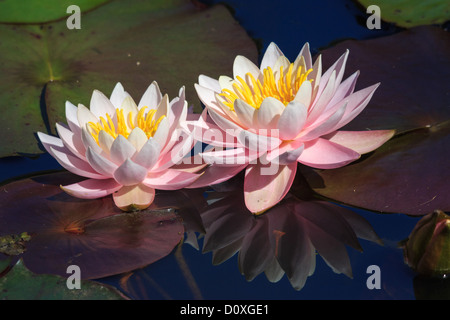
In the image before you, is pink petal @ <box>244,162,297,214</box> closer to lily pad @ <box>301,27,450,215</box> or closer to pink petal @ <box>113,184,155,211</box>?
lily pad @ <box>301,27,450,215</box>

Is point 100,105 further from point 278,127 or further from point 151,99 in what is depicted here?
point 278,127

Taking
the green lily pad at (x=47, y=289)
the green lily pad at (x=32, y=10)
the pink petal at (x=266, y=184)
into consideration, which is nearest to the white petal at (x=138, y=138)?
the pink petal at (x=266, y=184)

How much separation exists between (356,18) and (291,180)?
1675 millimetres

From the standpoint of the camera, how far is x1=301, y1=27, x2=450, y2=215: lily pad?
225 cm

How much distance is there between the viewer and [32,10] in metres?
3.33

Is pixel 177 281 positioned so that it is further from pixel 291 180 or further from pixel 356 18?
pixel 356 18

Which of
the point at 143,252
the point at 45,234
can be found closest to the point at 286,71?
the point at 143,252

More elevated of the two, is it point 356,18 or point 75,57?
point 356,18

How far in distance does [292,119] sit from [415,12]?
1579 millimetres

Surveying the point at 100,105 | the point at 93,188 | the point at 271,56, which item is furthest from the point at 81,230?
the point at 271,56

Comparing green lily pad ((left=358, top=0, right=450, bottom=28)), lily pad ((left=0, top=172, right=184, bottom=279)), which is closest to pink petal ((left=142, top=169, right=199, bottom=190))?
lily pad ((left=0, top=172, right=184, bottom=279))

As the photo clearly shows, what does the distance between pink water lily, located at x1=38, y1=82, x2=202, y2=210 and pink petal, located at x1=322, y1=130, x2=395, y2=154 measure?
0.67 m
